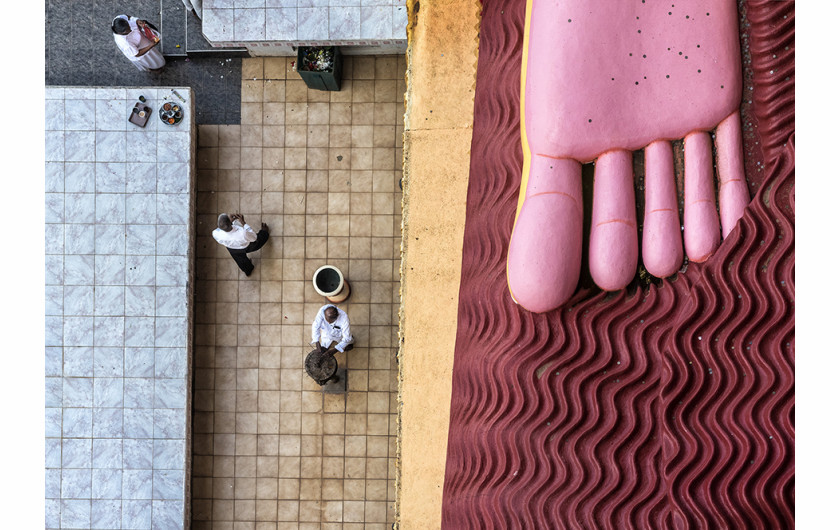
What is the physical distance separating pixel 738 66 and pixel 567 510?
101 inches

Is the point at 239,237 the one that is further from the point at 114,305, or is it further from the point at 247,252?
the point at 114,305

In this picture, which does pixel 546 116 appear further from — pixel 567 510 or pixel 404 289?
pixel 567 510

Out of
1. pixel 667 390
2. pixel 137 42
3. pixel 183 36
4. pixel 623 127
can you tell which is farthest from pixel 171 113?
pixel 667 390

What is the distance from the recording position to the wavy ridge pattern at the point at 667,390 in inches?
122

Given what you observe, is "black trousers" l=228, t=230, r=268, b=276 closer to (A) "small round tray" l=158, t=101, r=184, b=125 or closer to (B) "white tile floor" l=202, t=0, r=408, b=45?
(A) "small round tray" l=158, t=101, r=184, b=125

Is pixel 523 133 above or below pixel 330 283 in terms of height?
above

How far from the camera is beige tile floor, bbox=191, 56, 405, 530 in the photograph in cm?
623

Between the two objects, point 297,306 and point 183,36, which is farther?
point 183,36

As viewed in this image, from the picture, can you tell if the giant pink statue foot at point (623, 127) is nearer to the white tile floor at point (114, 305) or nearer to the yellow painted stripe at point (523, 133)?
the yellow painted stripe at point (523, 133)

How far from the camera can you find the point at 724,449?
10.3 feet

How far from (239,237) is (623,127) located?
3.52 metres

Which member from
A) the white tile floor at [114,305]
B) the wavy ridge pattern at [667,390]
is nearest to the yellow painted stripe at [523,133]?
the wavy ridge pattern at [667,390]

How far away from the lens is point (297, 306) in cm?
630

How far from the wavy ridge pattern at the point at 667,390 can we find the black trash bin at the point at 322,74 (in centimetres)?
331
